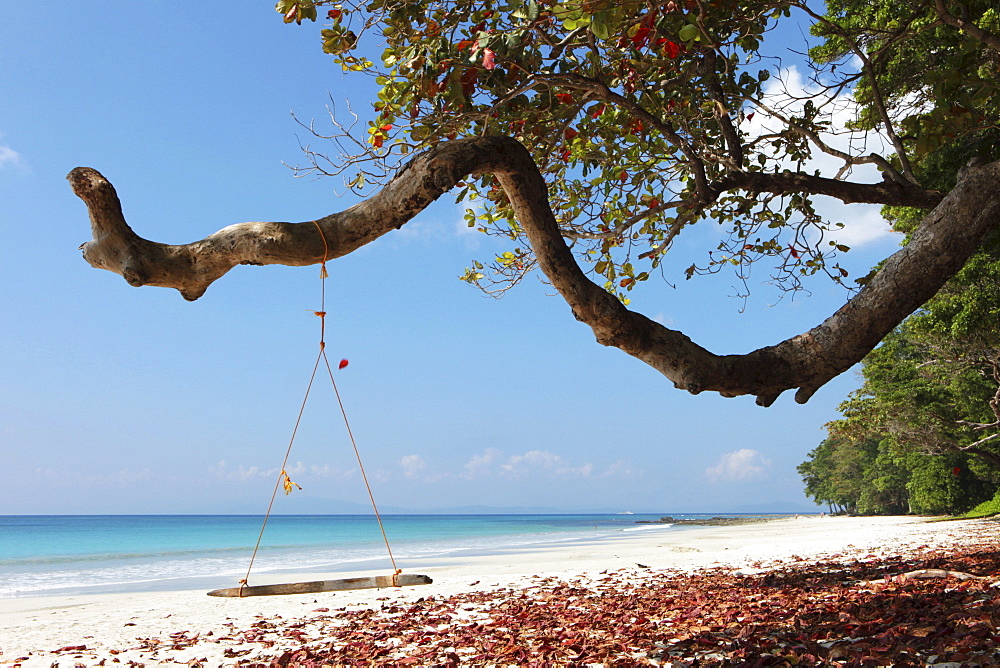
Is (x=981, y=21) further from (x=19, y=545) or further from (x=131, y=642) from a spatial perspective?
(x=19, y=545)

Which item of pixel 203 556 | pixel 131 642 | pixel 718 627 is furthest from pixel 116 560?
pixel 718 627

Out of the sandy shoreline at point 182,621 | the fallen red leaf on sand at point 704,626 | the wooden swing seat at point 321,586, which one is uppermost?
the wooden swing seat at point 321,586

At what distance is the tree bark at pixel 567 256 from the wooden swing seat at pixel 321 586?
101 inches

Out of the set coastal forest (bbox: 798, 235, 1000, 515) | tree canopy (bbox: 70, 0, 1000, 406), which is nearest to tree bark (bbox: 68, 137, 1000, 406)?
tree canopy (bbox: 70, 0, 1000, 406)

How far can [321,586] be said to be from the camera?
202 inches

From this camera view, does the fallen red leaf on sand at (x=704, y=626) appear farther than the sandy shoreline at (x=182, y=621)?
No

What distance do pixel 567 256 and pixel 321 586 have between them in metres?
3.24

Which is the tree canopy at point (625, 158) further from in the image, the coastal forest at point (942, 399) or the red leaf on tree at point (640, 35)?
the coastal forest at point (942, 399)

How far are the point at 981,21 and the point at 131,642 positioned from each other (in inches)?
486

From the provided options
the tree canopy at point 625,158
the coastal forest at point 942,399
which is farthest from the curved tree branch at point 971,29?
the coastal forest at point 942,399

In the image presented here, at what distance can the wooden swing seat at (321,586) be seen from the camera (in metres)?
4.93

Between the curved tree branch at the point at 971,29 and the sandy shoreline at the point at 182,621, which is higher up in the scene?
the curved tree branch at the point at 971,29

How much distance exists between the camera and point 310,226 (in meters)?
3.04

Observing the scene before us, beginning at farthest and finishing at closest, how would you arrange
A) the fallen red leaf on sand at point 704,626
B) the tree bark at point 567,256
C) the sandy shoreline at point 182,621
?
1. the sandy shoreline at point 182,621
2. the fallen red leaf on sand at point 704,626
3. the tree bark at point 567,256
